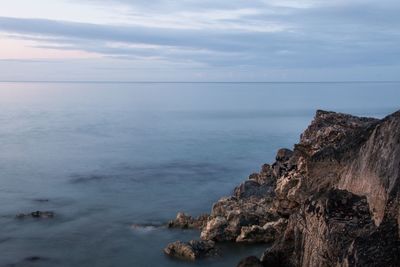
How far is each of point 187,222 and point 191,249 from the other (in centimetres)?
681

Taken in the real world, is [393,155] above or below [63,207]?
above

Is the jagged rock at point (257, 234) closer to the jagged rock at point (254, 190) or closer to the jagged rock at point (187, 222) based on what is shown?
the jagged rock at point (187, 222)

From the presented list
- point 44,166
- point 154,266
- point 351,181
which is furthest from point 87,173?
point 351,181

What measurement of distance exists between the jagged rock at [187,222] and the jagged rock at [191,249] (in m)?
4.98

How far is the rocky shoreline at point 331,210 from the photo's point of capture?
53.7ft

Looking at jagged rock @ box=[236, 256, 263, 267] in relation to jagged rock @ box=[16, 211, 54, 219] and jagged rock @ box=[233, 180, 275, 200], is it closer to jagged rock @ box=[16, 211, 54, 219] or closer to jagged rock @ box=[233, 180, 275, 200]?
jagged rock @ box=[233, 180, 275, 200]

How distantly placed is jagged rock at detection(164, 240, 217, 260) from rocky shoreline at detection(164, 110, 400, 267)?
56mm

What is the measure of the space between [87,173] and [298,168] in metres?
32.5

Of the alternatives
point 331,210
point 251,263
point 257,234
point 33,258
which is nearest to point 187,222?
point 257,234

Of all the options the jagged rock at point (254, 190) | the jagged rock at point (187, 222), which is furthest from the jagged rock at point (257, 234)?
the jagged rock at point (254, 190)

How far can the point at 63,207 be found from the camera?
4309 centimetres

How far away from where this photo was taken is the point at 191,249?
1219 inches

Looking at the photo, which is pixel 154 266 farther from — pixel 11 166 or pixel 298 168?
pixel 11 166

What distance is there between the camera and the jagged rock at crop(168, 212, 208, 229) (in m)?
37.4
